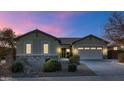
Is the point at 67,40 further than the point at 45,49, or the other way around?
the point at 45,49

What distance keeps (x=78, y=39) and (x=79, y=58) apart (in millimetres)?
1082

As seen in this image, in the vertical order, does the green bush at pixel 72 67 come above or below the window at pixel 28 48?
below

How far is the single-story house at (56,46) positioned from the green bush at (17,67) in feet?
2.93

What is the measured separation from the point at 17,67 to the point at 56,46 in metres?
2.71

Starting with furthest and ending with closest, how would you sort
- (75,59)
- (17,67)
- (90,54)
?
(90,54) → (75,59) → (17,67)

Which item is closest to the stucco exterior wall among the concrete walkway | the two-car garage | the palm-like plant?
the palm-like plant

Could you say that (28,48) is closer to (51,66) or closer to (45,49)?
(45,49)

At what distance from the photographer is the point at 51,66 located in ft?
54.5

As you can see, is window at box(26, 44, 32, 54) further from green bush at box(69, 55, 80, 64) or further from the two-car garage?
the two-car garage

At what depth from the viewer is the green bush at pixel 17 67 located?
16333 millimetres

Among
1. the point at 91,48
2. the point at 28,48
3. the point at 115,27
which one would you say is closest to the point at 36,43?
the point at 28,48

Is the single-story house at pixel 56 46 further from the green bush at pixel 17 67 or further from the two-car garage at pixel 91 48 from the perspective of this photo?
the green bush at pixel 17 67

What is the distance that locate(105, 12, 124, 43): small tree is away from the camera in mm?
20078

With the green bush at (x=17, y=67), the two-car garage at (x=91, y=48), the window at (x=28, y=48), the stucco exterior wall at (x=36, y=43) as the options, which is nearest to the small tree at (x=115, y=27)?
the two-car garage at (x=91, y=48)
